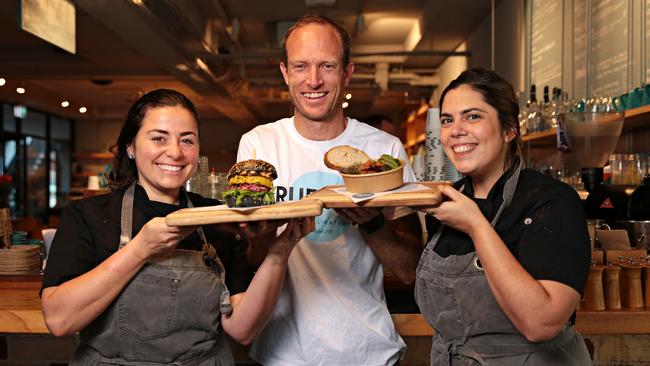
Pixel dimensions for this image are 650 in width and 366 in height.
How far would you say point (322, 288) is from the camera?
1.91 meters

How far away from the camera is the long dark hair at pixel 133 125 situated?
173 centimetres

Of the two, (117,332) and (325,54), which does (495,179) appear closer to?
(325,54)

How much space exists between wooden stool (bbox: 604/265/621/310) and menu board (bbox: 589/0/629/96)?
198 cm

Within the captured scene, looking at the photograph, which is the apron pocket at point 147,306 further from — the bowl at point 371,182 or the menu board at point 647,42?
the menu board at point 647,42

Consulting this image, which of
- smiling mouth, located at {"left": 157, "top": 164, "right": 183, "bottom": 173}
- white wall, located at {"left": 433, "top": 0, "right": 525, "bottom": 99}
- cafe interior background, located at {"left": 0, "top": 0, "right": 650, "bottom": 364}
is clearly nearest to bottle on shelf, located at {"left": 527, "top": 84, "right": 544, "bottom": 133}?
cafe interior background, located at {"left": 0, "top": 0, "right": 650, "bottom": 364}

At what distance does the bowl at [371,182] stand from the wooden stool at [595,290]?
0.98 meters

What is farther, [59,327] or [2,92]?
[2,92]

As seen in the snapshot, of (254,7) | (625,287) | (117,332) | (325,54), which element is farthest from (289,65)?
(254,7)

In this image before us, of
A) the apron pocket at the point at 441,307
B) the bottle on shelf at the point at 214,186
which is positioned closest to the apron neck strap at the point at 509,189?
the apron pocket at the point at 441,307

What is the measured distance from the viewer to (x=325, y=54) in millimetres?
1929

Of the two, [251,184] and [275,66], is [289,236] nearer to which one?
[251,184]

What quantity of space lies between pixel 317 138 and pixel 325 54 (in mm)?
262

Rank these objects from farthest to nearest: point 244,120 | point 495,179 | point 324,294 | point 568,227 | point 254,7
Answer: point 244,120 < point 254,7 < point 324,294 < point 495,179 < point 568,227

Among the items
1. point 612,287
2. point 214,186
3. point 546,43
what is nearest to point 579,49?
point 546,43
